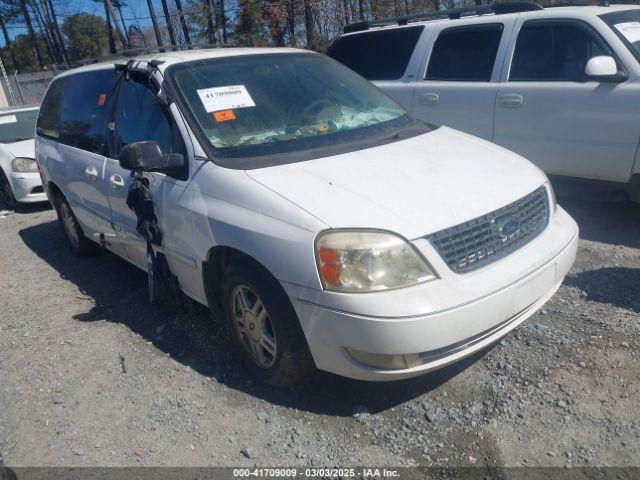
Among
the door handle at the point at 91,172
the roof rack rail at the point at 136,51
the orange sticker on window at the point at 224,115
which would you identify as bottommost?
the door handle at the point at 91,172

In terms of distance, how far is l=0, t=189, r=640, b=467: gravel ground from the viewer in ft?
8.87

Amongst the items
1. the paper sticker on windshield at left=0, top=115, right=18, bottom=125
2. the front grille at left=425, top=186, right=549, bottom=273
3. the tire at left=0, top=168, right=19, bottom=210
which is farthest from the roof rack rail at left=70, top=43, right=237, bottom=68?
the paper sticker on windshield at left=0, top=115, right=18, bottom=125

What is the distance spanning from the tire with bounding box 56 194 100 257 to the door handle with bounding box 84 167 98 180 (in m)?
1.02

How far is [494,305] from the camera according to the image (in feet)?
8.84

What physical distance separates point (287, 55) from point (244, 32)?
15137 millimetres

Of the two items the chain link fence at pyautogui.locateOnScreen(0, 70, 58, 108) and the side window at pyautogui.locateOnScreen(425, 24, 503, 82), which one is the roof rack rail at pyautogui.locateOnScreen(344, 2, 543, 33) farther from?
the chain link fence at pyautogui.locateOnScreen(0, 70, 58, 108)

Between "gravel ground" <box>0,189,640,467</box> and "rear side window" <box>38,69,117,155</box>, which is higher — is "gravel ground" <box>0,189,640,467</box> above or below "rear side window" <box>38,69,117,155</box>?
below

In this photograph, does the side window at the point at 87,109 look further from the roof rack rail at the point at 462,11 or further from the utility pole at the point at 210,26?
the utility pole at the point at 210,26

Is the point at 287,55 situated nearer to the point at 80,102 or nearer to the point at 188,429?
the point at 80,102

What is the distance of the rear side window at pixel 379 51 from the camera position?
633 cm

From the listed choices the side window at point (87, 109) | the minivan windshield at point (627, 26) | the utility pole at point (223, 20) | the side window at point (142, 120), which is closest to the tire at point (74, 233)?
the side window at point (87, 109)

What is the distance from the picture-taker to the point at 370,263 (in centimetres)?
258

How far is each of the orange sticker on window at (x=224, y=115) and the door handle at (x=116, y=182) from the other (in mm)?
971

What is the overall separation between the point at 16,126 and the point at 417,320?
8576 mm
